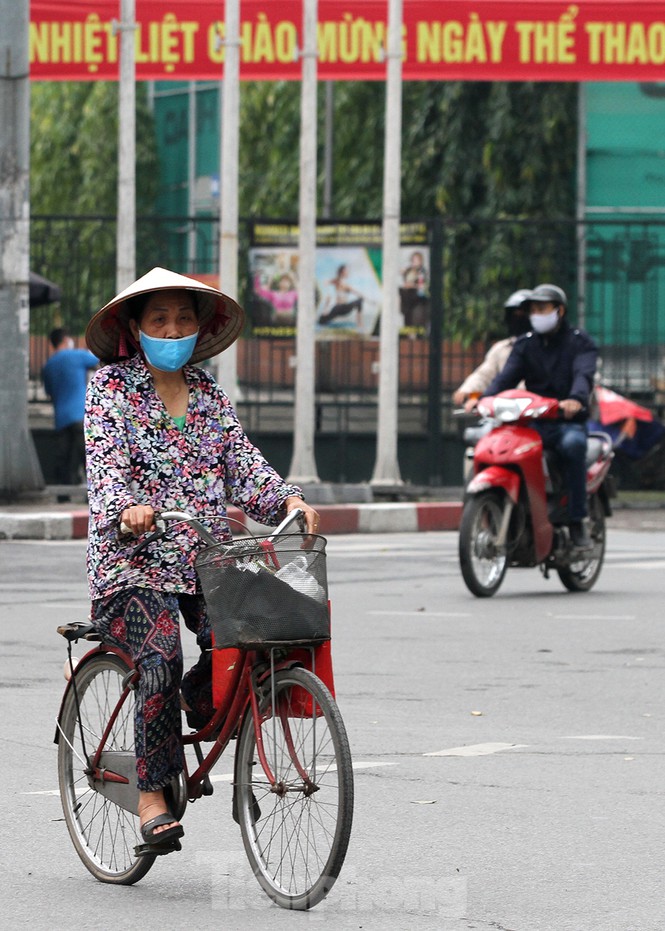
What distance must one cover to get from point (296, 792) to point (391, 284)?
1419 centimetres

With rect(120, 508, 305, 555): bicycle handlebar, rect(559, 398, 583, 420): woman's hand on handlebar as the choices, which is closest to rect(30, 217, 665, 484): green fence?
rect(559, 398, 583, 420): woman's hand on handlebar

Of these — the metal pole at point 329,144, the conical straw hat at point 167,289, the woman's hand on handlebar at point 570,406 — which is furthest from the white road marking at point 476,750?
the metal pole at point 329,144

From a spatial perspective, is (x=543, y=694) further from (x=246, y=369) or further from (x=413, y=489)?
(x=246, y=369)

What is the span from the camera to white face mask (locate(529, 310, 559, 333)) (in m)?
11.9

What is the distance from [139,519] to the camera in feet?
16.3

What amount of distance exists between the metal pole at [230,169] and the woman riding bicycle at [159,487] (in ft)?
42.3

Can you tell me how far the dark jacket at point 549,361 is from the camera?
12.1 metres

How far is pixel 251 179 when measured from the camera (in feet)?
103

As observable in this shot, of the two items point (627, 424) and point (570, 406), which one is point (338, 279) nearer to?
point (627, 424)

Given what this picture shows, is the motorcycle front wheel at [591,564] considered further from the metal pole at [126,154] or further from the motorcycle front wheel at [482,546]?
the metal pole at [126,154]

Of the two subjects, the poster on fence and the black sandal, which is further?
the poster on fence

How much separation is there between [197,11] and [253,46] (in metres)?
0.68

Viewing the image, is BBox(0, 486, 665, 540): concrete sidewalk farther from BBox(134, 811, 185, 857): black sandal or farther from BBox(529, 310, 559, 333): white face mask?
BBox(134, 811, 185, 857): black sandal

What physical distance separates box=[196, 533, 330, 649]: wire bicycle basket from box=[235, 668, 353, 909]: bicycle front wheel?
0.42ft
